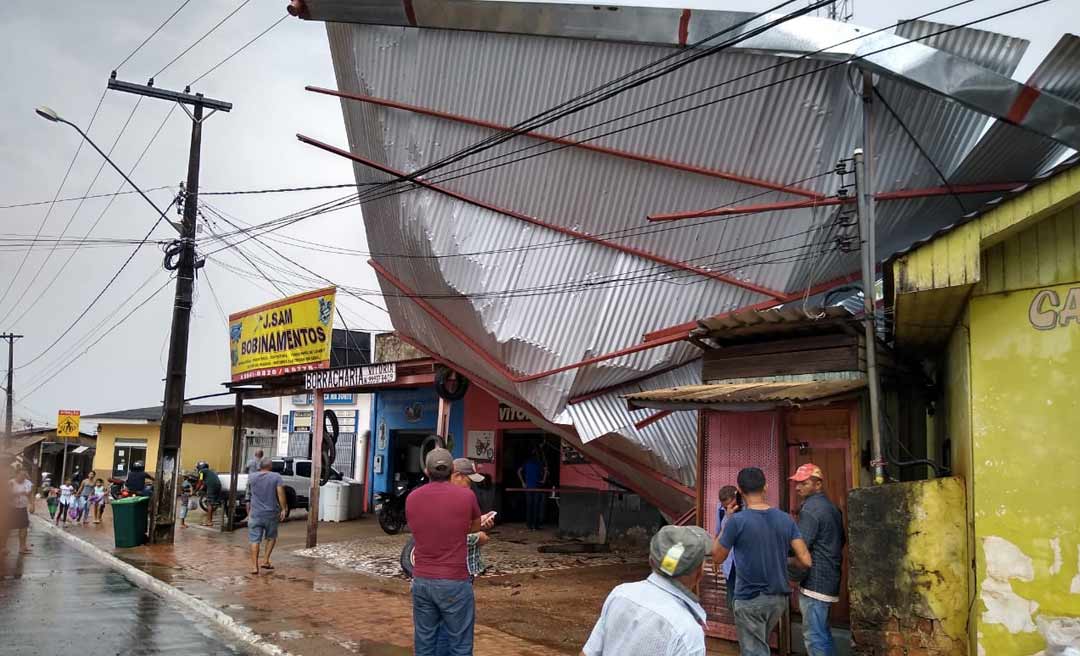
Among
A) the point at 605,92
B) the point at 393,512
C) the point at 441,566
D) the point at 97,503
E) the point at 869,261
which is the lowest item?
the point at 97,503

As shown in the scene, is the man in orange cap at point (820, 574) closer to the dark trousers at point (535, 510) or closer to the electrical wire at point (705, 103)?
the electrical wire at point (705, 103)

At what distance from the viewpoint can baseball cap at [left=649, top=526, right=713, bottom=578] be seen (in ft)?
→ 9.80

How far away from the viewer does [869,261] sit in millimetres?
7656

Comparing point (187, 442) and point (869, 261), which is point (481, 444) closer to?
point (869, 261)

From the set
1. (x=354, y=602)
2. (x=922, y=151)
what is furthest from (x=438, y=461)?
(x=922, y=151)

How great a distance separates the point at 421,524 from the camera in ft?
18.5

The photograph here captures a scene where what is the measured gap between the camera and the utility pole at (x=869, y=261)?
7.15 m

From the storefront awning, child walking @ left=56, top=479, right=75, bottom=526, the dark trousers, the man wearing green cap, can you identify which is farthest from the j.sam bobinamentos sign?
the man wearing green cap

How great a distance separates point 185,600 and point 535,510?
8.65 meters

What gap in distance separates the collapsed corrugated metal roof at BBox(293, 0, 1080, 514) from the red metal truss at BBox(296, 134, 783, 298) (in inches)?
1.4

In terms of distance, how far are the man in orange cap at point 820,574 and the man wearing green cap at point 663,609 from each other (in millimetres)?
3815

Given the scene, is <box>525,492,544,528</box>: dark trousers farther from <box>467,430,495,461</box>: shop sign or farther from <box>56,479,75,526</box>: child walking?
<box>56,479,75,526</box>: child walking

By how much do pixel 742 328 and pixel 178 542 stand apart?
13459 mm

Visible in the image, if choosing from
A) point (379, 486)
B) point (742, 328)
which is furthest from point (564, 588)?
point (379, 486)
